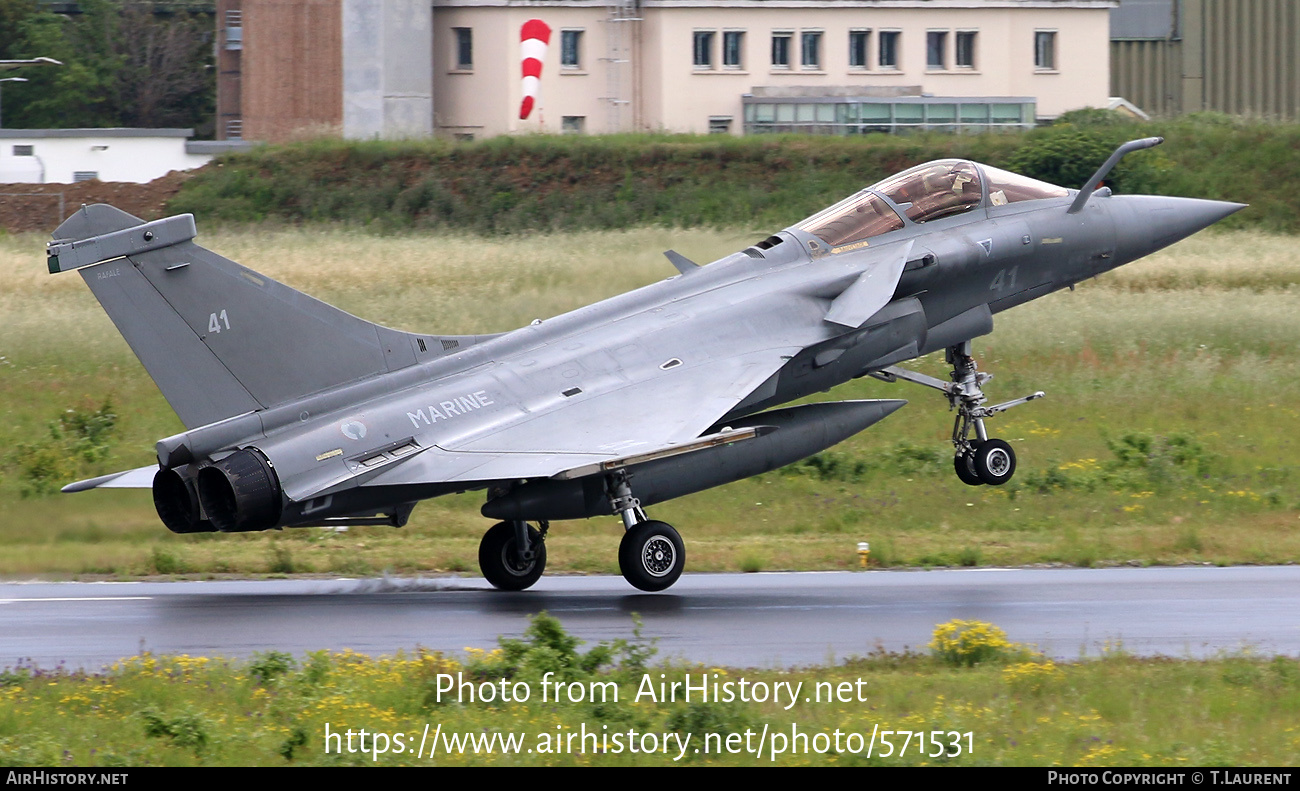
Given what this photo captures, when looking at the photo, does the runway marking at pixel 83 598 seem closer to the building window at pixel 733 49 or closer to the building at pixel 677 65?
the building at pixel 677 65

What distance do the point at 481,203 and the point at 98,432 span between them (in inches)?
1114

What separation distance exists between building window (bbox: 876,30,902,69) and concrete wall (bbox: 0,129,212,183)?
27658mm

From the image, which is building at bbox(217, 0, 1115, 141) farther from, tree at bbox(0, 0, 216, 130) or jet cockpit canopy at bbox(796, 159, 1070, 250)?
jet cockpit canopy at bbox(796, 159, 1070, 250)

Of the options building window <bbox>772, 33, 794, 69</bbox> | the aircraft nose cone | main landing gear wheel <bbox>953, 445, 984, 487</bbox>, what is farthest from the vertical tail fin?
building window <bbox>772, 33, 794, 69</bbox>

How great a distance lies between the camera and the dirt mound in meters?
49.1

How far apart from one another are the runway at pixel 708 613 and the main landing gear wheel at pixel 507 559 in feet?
0.72

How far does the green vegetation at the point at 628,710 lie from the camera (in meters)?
8.73

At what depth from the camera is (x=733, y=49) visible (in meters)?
62.3

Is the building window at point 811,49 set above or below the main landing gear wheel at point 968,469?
above

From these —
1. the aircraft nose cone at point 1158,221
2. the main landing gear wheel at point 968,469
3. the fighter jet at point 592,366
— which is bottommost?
the main landing gear wheel at point 968,469

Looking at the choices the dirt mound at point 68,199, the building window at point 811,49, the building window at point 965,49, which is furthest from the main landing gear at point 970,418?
the building window at point 965,49

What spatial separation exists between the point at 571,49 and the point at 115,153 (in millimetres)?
18482

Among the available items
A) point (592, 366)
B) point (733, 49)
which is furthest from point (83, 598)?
point (733, 49)

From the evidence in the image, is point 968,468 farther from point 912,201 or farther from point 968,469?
point 912,201
